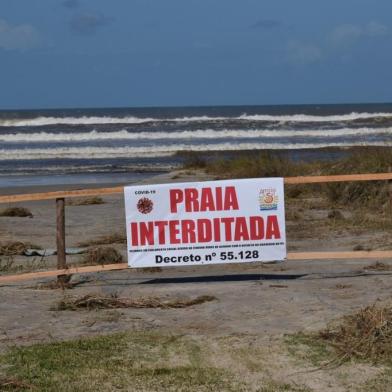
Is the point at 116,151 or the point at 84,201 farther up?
the point at 116,151

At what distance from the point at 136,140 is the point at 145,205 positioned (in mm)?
49735

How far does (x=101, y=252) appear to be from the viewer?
1138 centimetres

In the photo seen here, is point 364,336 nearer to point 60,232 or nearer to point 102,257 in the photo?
point 60,232

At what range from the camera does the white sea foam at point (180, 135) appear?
60.8 meters

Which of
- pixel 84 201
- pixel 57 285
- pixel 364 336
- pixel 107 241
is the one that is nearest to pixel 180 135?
pixel 84 201

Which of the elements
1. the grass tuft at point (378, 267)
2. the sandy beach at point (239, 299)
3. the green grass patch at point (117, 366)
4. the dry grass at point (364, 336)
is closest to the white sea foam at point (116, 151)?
the sandy beach at point (239, 299)

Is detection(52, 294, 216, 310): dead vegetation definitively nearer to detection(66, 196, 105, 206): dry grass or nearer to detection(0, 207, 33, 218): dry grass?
detection(0, 207, 33, 218): dry grass

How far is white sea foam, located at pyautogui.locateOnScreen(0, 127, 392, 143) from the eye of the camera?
199 feet

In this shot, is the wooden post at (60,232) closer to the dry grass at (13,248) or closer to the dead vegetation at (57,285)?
the dead vegetation at (57,285)

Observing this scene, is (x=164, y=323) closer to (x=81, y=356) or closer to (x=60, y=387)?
(x=81, y=356)

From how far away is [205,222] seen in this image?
949 centimetres

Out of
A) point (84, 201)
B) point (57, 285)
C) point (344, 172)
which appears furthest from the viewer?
point (84, 201)

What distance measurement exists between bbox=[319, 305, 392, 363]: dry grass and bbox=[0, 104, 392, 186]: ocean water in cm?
2256

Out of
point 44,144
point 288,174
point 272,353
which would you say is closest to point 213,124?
point 44,144
